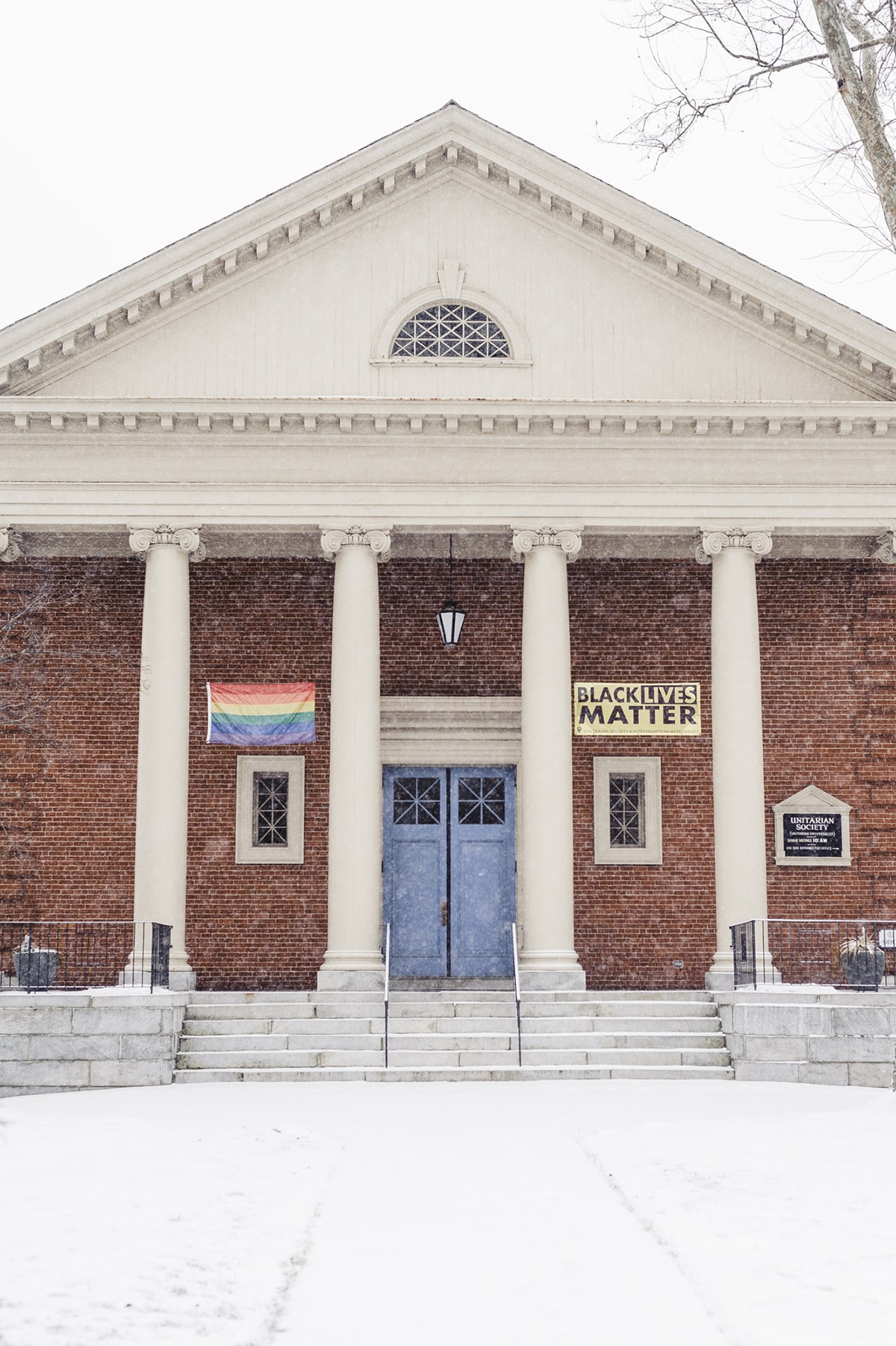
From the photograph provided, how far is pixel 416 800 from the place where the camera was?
21859 millimetres

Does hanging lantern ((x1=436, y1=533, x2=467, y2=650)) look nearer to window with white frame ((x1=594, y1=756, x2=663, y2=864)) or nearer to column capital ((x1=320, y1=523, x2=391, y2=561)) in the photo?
column capital ((x1=320, y1=523, x2=391, y2=561))

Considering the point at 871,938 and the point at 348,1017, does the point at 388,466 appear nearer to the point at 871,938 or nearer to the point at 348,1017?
the point at 348,1017

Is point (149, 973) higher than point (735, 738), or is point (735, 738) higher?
point (735, 738)

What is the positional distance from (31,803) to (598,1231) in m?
14.4

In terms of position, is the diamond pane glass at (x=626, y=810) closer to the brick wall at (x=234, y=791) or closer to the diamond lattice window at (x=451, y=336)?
the brick wall at (x=234, y=791)

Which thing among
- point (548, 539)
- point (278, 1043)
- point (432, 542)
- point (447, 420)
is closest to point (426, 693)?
point (432, 542)

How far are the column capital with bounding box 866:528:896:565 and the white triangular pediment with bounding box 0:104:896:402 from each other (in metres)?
1.78

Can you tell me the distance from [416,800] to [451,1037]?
545cm

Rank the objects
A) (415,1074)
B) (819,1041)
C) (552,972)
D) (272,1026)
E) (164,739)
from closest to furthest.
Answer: (415,1074) < (819,1041) < (272,1026) < (552,972) < (164,739)

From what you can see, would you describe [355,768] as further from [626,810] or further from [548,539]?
[626,810]

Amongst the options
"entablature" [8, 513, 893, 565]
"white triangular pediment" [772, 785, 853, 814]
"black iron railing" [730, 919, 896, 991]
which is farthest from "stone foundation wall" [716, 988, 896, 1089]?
"entablature" [8, 513, 893, 565]

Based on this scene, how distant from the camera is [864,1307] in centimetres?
689

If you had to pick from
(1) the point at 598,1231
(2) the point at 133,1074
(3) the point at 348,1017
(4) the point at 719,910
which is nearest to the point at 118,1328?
(1) the point at 598,1231

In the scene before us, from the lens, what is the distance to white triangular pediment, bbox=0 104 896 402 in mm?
19594
